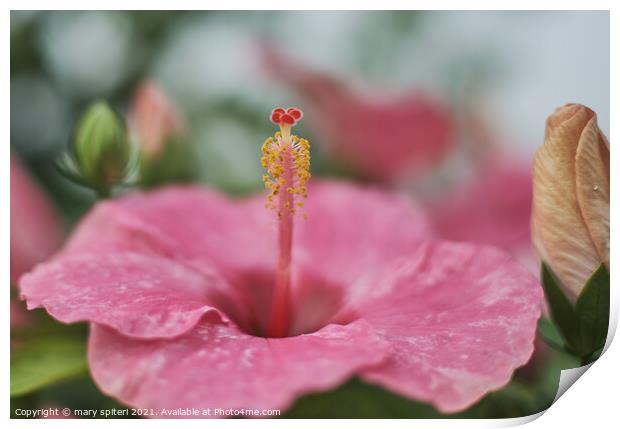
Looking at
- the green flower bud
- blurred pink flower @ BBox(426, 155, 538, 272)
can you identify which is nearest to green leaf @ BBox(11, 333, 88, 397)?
the green flower bud

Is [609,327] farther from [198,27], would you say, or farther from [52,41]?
[52,41]

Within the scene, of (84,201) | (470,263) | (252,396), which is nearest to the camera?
(252,396)

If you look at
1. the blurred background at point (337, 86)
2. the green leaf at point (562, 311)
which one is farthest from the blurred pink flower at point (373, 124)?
the green leaf at point (562, 311)

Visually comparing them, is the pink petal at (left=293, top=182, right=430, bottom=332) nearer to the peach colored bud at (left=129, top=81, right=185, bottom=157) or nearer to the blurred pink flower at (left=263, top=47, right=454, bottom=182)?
the blurred pink flower at (left=263, top=47, right=454, bottom=182)

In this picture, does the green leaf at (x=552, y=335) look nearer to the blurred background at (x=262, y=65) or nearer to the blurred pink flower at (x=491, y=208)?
the blurred pink flower at (x=491, y=208)

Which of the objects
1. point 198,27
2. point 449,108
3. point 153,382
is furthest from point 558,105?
point 153,382

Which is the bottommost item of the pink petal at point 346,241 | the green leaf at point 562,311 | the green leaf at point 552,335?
the green leaf at point 552,335
